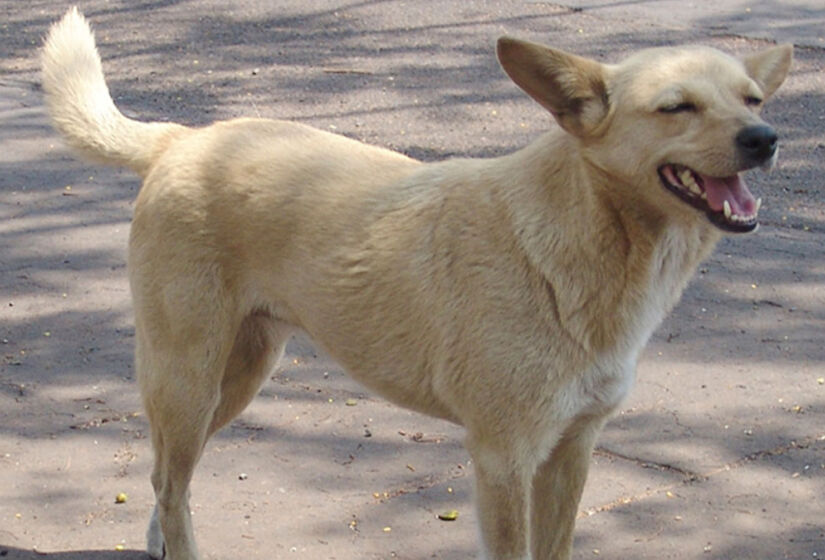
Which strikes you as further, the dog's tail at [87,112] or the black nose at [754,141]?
the dog's tail at [87,112]

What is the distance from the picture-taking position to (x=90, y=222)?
307 inches

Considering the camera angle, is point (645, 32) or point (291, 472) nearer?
point (291, 472)

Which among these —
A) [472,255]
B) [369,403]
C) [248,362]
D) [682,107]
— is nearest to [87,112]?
[248,362]

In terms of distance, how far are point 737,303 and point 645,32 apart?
4571mm

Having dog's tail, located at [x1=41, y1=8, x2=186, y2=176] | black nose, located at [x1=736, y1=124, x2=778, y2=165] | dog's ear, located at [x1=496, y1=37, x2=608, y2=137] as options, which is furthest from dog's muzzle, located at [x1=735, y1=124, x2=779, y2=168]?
dog's tail, located at [x1=41, y1=8, x2=186, y2=176]

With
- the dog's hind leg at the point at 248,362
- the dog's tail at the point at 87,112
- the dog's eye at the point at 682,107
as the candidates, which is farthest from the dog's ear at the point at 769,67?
the dog's tail at the point at 87,112

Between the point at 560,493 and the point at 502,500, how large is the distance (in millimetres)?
418

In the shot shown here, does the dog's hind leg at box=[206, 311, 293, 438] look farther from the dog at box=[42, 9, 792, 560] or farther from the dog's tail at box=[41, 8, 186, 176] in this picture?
the dog's tail at box=[41, 8, 186, 176]

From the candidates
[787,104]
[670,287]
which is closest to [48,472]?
[670,287]

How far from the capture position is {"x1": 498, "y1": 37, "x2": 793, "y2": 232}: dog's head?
3854 millimetres

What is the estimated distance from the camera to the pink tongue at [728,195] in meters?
3.91

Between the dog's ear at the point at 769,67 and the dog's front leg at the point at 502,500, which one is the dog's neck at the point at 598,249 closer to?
the dog's front leg at the point at 502,500

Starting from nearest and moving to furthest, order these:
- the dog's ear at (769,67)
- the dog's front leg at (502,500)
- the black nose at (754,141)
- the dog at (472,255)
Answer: the black nose at (754,141)
the dog at (472,255)
the dog's front leg at (502,500)
the dog's ear at (769,67)

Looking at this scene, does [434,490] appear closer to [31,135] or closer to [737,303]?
[737,303]
